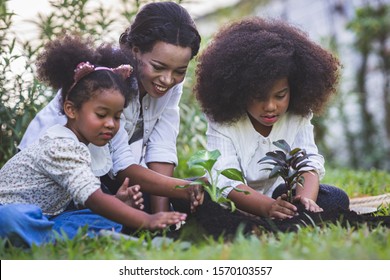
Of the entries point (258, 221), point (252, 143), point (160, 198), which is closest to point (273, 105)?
point (252, 143)

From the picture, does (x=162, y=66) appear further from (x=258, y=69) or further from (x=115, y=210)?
(x=115, y=210)

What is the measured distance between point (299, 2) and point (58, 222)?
27.0 feet

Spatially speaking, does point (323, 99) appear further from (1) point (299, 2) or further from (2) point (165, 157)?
(1) point (299, 2)

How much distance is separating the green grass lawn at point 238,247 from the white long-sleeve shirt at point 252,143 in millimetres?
790

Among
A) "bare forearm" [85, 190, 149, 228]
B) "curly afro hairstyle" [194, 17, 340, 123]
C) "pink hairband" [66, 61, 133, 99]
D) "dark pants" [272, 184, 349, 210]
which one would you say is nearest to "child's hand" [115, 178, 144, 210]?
"bare forearm" [85, 190, 149, 228]

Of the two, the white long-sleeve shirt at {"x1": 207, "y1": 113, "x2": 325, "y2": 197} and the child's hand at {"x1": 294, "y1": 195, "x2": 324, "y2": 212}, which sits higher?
the white long-sleeve shirt at {"x1": 207, "y1": 113, "x2": 325, "y2": 197}

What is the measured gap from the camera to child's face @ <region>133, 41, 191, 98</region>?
10.7 feet

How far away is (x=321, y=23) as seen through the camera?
10.0 m

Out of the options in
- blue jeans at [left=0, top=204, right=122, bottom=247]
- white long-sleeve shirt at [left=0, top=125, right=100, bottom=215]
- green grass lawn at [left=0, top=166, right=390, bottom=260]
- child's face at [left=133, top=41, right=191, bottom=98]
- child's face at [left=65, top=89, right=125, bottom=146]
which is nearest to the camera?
green grass lawn at [left=0, top=166, right=390, bottom=260]

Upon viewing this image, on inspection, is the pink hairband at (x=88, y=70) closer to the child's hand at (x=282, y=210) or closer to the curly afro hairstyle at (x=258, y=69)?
the curly afro hairstyle at (x=258, y=69)

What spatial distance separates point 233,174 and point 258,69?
0.60m

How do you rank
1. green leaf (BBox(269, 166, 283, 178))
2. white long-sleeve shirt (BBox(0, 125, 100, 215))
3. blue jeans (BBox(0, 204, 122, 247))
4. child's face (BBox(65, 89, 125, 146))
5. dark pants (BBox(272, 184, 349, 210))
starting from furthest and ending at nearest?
dark pants (BBox(272, 184, 349, 210)) < green leaf (BBox(269, 166, 283, 178)) < child's face (BBox(65, 89, 125, 146)) < white long-sleeve shirt (BBox(0, 125, 100, 215)) < blue jeans (BBox(0, 204, 122, 247))

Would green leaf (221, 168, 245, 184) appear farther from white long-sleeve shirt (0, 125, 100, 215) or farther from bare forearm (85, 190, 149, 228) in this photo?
white long-sleeve shirt (0, 125, 100, 215)
